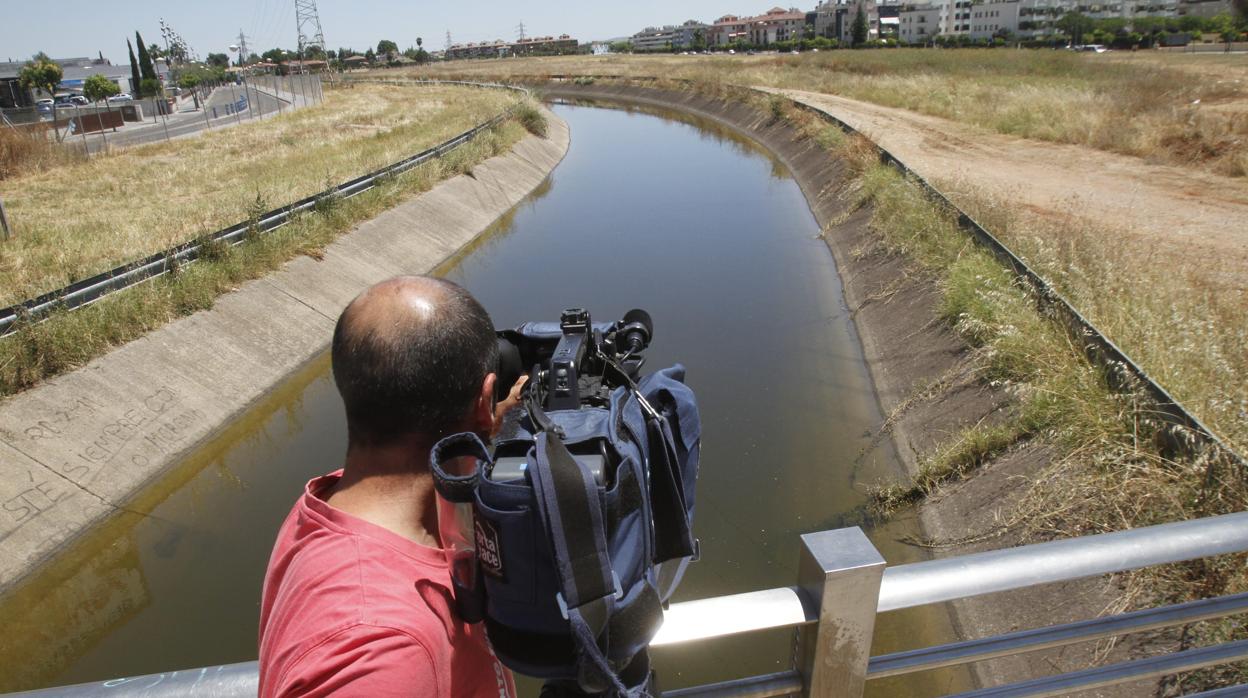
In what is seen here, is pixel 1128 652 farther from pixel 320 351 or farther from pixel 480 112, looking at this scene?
pixel 480 112

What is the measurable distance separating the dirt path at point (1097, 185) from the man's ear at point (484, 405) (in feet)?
36.5

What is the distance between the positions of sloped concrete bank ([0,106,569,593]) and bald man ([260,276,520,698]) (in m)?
7.02

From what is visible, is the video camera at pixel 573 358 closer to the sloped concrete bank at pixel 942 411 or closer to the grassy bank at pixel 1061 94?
the sloped concrete bank at pixel 942 411

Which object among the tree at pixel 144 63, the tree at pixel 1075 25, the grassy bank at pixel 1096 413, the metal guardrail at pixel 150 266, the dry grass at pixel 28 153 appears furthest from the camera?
the tree at pixel 1075 25

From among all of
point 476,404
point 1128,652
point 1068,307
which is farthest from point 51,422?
point 1068,307

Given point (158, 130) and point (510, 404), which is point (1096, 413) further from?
point (158, 130)

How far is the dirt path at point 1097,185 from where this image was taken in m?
12.0

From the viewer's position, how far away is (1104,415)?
18.4 ft

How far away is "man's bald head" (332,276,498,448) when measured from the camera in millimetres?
1519

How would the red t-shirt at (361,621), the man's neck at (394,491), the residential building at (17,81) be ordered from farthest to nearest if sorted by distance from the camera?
the residential building at (17,81), the man's neck at (394,491), the red t-shirt at (361,621)

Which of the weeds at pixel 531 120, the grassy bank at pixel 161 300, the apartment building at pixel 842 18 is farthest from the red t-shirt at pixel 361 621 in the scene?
the apartment building at pixel 842 18

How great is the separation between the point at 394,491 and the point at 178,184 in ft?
71.0

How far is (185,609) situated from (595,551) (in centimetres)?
645

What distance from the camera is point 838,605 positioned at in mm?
1649
